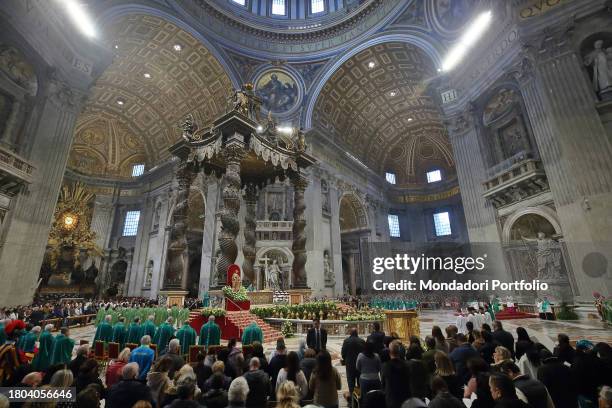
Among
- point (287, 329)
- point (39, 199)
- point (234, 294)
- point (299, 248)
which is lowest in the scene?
point (287, 329)

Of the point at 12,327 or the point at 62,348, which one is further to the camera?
the point at 12,327

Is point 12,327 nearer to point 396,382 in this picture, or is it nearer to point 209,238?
point 396,382

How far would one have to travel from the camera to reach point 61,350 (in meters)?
4.54

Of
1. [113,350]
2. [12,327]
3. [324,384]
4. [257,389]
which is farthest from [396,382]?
[12,327]

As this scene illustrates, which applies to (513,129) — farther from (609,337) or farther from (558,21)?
(609,337)

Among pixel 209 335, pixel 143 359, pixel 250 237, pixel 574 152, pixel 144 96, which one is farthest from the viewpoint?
pixel 144 96

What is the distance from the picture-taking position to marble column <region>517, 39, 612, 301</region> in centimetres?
880

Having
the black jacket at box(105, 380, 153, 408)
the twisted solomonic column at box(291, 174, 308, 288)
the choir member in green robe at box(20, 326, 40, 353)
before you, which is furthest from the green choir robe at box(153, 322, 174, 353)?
the twisted solomonic column at box(291, 174, 308, 288)

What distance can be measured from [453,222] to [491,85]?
16.8 m

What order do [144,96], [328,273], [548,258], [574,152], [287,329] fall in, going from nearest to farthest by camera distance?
[287,329], [574,152], [548,258], [328,273], [144,96]

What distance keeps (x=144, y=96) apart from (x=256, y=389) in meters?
24.7

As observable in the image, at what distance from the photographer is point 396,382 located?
2.73m

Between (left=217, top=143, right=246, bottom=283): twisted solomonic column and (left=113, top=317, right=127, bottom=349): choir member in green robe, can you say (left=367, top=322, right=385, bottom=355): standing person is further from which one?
(left=217, top=143, right=246, bottom=283): twisted solomonic column

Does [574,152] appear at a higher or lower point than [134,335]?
higher
